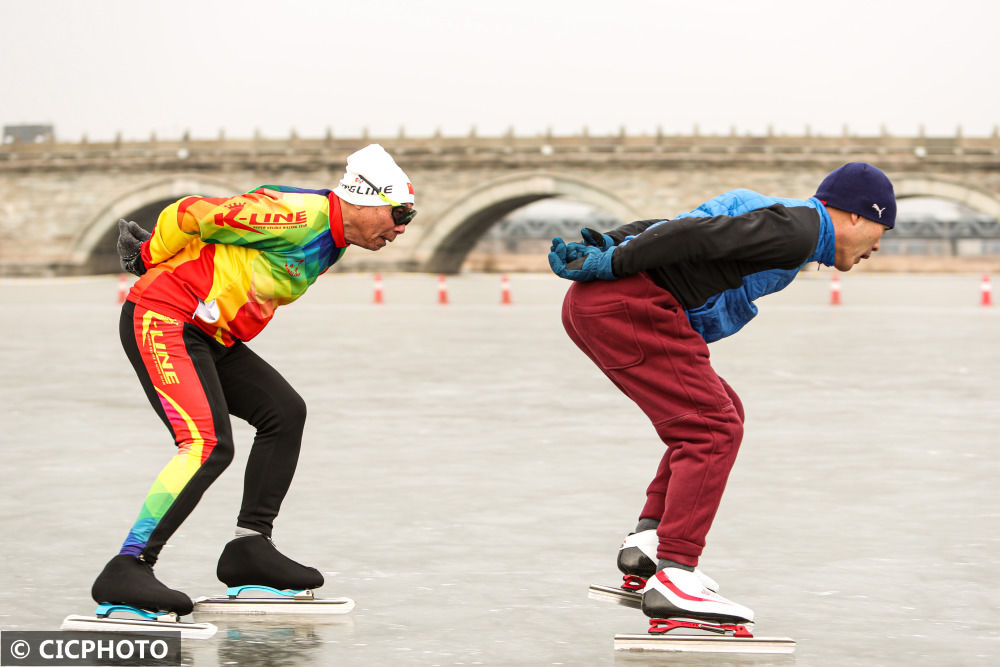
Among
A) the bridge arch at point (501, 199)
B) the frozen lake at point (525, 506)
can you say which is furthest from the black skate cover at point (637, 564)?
the bridge arch at point (501, 199)

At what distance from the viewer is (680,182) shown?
4509 cm

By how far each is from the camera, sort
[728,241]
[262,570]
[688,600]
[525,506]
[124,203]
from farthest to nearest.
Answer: [124,203] < [525,506] < [262,570] < [688,600] < [728,241]

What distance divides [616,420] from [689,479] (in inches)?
185

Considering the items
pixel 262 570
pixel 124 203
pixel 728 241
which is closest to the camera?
pixel 728 241

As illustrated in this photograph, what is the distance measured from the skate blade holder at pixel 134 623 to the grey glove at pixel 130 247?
3.22 feet

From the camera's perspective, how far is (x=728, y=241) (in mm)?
3592

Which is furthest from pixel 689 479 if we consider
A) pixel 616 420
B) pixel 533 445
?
pixel 616 420

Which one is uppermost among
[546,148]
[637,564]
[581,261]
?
[546,148]

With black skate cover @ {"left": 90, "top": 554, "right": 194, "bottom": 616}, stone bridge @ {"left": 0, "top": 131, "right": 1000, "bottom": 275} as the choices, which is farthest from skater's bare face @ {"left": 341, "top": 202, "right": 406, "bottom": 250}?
stone bridge @ {"left": 0, "top": 131, "right": 1000, "bottom": 275}

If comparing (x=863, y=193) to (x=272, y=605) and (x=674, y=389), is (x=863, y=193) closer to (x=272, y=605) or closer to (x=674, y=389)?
(x=674, y=389)

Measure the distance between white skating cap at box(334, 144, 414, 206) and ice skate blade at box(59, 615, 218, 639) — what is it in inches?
48.4

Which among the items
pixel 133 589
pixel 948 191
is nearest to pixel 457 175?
pixel 948 191

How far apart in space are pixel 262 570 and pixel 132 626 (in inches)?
19.3

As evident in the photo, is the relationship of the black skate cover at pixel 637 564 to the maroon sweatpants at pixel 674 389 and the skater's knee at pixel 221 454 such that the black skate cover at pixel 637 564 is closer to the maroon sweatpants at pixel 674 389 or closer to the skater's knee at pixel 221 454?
the maroon sweatpants at pixel 674 389
